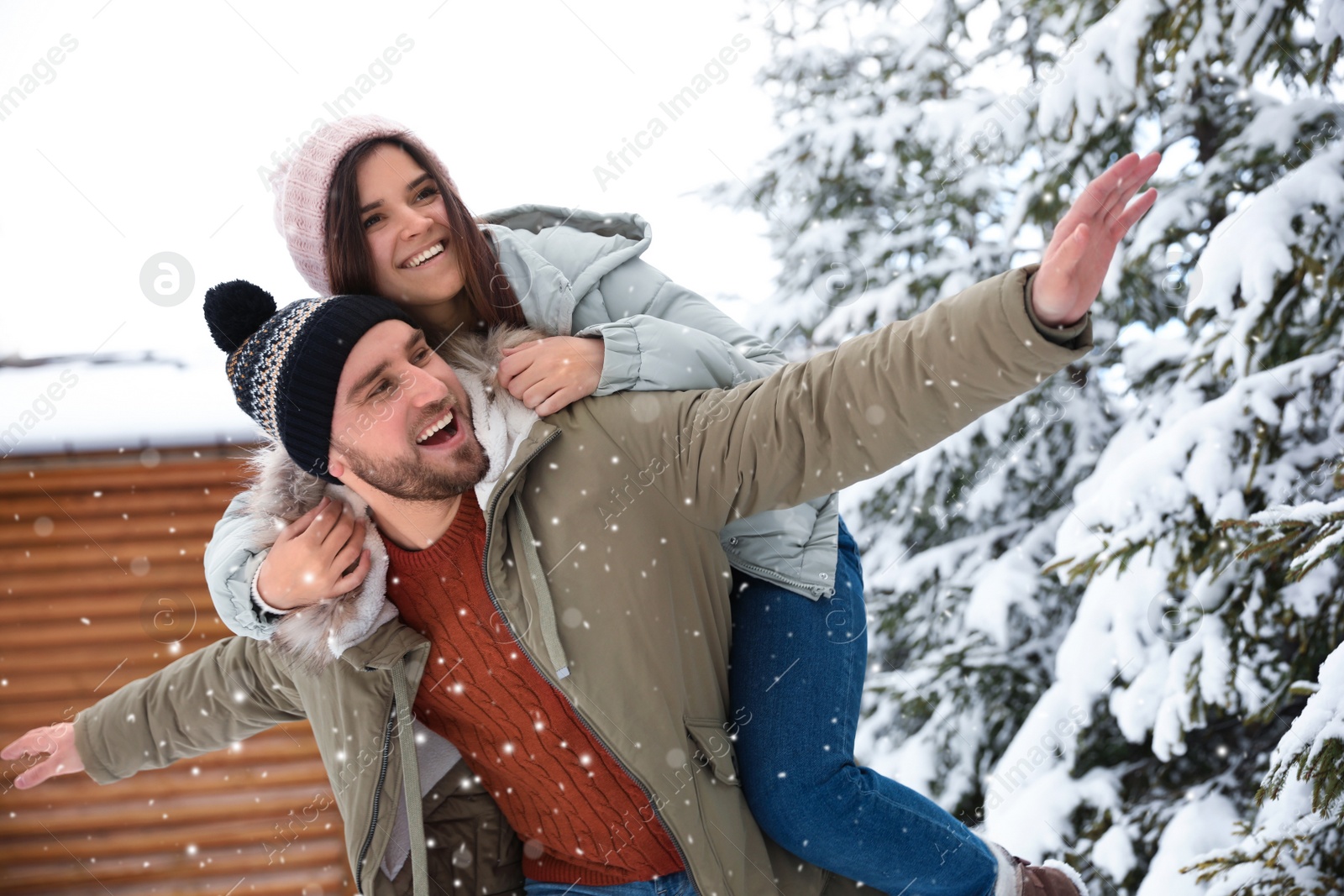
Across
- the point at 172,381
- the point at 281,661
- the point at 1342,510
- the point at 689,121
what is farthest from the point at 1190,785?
the point at 172,381

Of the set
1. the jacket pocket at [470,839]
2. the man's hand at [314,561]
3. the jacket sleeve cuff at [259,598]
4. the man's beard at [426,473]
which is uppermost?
the man's beard at [426,473]

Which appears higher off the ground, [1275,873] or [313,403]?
[313,403]

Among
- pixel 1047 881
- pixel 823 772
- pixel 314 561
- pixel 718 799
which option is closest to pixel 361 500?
pixel 314 561

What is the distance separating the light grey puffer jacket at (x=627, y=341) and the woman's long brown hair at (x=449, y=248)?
0.03 meters

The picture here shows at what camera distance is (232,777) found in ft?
11.1

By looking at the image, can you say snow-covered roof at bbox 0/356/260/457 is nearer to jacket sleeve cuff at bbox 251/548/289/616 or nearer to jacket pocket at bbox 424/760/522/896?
jacket sleeve cuff at bbox 251/548/289/616

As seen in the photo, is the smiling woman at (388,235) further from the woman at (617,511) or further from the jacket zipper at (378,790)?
the jacket zipper at (378,790)

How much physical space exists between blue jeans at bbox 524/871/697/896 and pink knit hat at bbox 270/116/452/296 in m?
1.19

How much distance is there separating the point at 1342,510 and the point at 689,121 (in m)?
3.08

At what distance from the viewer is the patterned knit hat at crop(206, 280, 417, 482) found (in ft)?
4.53

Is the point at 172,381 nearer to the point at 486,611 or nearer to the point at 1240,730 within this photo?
the point at 486,611

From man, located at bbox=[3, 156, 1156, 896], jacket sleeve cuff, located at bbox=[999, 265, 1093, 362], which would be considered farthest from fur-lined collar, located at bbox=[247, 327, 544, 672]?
jacket sleeve cuff, located at bbox=[999, 265, 1093, 362]

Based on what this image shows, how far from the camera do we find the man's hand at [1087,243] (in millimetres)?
946

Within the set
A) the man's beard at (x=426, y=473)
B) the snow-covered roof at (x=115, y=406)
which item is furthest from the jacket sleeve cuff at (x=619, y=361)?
the snow-covered roof at (x=115, y=406)
